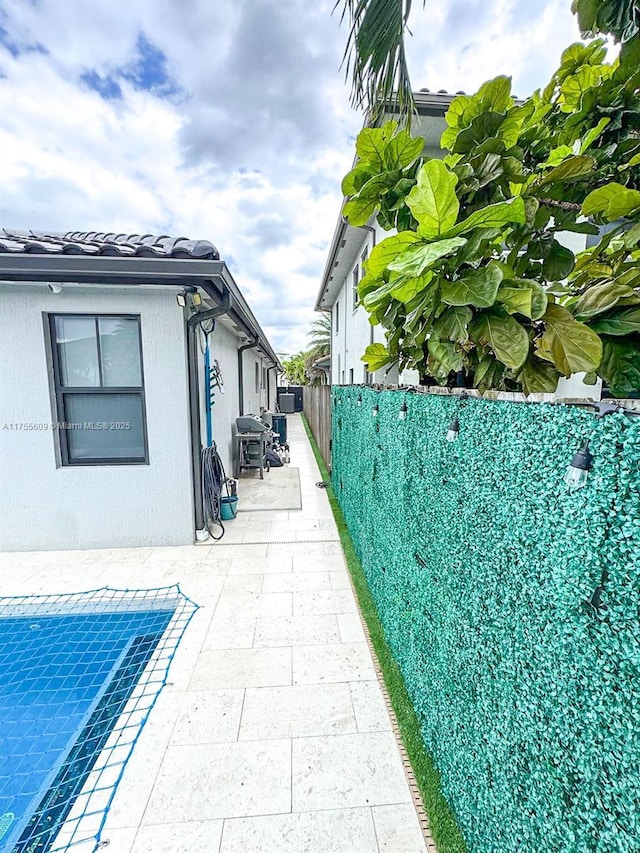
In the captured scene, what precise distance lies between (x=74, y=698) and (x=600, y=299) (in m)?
3.87

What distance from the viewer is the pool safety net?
6.26 ft

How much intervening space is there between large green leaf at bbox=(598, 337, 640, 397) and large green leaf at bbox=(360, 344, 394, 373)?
3.26 ft

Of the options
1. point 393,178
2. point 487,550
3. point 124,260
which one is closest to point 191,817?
point 487,550

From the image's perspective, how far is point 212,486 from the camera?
17.2 feet

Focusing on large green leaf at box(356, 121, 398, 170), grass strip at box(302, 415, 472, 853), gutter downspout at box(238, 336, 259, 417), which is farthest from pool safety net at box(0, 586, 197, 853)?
gutter downspout at box(238, 336, 259, 417)

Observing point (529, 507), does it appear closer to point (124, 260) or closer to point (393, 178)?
point (393, 178)

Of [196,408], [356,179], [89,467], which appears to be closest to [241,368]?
[196,408]

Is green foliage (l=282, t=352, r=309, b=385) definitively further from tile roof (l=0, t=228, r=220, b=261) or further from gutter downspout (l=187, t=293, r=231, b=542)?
tile roof (l=0, t=228, r=220, b=261)

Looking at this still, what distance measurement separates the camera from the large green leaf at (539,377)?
135 centimetres

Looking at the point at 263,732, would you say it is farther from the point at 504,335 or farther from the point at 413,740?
the point at 504,335

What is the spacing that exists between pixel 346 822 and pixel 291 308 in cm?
4342

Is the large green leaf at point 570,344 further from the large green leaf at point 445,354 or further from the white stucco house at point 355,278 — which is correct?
the white stucco house at point 355,278

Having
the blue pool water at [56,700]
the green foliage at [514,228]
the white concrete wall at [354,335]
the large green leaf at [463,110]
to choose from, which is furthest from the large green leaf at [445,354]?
the white concrete wall at [354,335]

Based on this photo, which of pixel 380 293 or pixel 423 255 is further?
pixel 380 293
